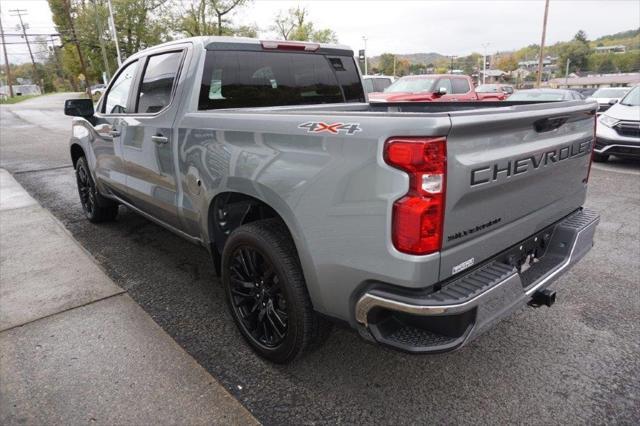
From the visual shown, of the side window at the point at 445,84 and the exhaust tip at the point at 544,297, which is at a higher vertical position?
the side window at the point at 445,84

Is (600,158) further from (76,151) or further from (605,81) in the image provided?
(605,81)

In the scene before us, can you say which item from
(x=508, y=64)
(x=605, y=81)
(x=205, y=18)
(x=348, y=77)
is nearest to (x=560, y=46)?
(x=508, y=64)

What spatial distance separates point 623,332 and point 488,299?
168cm

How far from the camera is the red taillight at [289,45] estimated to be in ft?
11.2

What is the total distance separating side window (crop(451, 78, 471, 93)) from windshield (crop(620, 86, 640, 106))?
453 centimetres

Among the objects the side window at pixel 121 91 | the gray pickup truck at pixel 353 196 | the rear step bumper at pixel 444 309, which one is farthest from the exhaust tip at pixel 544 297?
the side window at pixel 121 91

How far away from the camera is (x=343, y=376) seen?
2625 millimetres

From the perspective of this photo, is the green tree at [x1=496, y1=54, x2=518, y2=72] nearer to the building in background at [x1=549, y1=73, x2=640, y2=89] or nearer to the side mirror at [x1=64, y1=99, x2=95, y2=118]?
the building in background at [x1=549, y1=73, x2=640, y2=89]

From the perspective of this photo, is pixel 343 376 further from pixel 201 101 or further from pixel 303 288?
pixel 201 101

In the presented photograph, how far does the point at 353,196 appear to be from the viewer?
6.40ft

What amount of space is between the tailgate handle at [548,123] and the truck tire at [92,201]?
4.57 meters

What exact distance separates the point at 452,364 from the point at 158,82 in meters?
2.89

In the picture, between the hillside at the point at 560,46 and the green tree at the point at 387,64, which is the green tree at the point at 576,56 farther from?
the green tree at the point at 387,64

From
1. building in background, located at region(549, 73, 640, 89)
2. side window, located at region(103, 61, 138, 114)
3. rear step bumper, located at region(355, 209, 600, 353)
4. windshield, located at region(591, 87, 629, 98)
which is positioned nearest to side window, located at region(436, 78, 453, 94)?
side window, located at region(103, 61, 138, 114)
